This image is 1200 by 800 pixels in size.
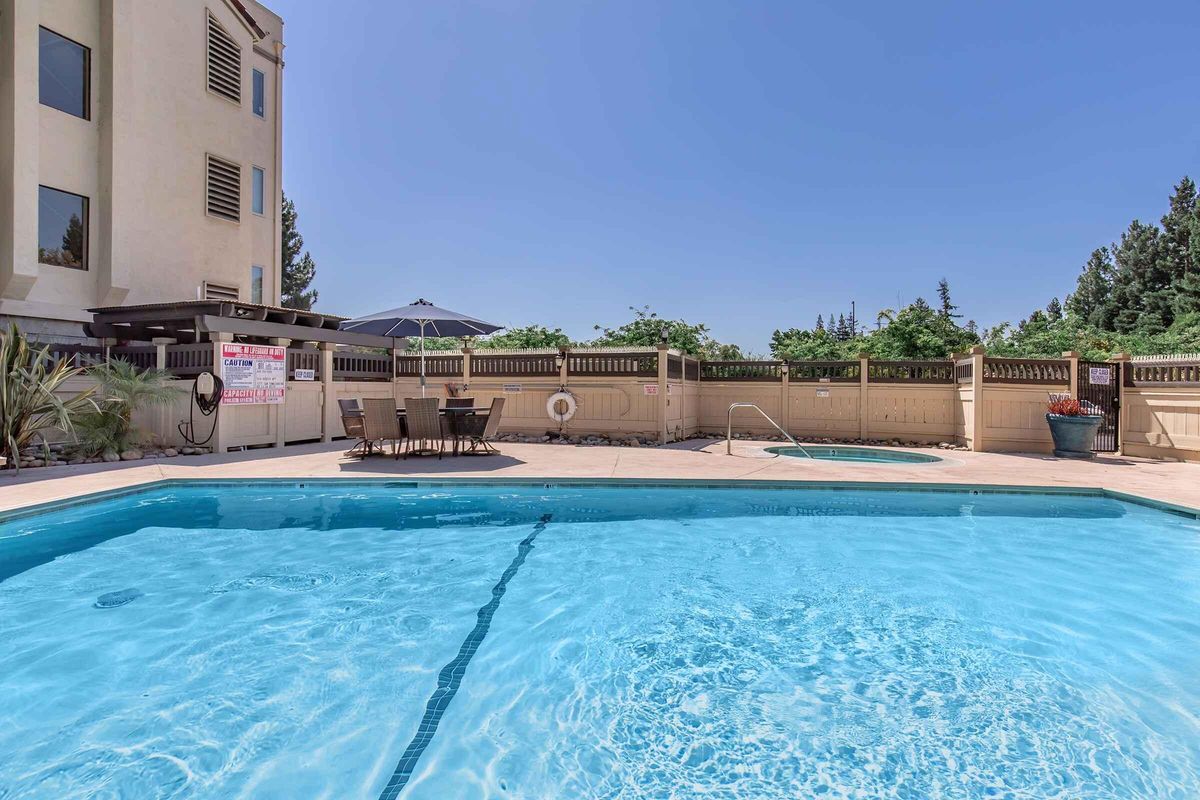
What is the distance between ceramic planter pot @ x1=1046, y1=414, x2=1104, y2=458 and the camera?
31.1 feet

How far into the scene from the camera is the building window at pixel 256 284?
13.7 metres

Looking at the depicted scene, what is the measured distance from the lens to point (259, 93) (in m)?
14.0

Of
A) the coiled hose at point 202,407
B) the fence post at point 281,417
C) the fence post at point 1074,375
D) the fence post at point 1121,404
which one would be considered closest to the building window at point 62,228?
the coiled hose at point 202,407

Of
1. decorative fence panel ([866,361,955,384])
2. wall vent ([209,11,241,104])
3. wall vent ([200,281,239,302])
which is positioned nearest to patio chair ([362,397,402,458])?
wall vent ([200,281,239,302])

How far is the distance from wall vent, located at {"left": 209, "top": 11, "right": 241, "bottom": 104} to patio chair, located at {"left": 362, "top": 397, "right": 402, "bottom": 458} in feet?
30.0

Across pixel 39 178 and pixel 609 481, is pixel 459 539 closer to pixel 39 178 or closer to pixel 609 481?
pixel 609 481

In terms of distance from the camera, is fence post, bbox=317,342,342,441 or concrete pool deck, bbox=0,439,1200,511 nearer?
concrete pool deck, bbox=0,439,1200,511

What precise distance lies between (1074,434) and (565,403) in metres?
8.49

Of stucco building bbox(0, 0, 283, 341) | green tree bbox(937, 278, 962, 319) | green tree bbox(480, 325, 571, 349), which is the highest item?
green tree bbox(937, 278, 962, 319)

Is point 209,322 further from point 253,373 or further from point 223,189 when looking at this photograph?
point 223,189

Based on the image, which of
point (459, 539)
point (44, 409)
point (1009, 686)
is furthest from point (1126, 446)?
point (44, 409)

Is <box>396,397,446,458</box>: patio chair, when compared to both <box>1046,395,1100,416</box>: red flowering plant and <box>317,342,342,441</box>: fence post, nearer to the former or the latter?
<box>317,342,342,441</box>: fence post

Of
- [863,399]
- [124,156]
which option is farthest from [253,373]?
[863,399]

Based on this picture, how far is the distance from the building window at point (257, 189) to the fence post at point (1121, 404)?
1744 cm
